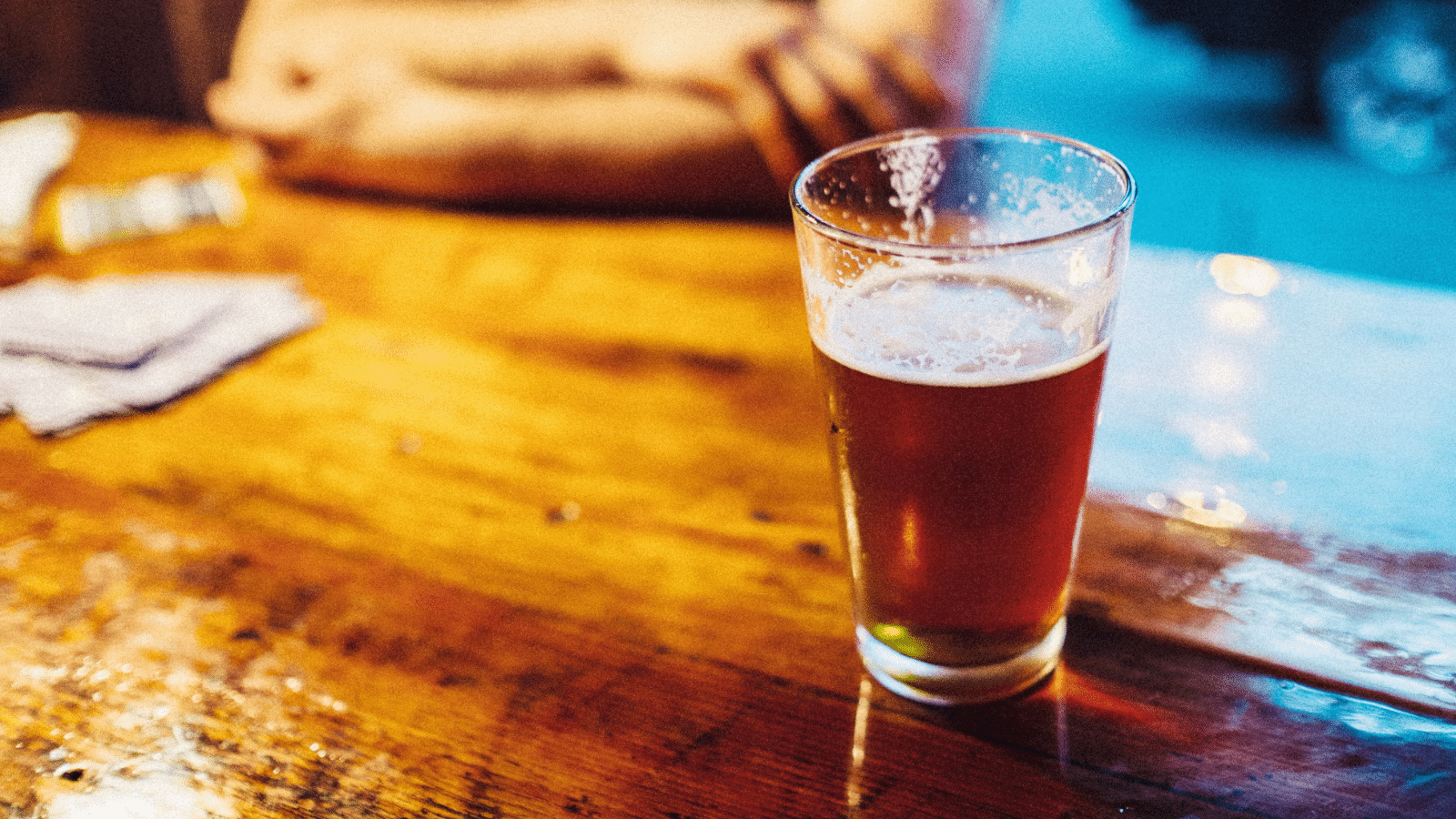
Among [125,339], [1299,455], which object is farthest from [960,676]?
[125,339]

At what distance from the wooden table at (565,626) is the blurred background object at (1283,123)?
252 cm

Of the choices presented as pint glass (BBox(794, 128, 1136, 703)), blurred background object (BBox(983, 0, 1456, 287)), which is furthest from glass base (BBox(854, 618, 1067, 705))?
blurred background object (BBox(983, 0, 1456, 287))

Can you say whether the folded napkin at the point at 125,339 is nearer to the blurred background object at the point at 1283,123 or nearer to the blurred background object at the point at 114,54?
the blurred background object at the point at 114,54

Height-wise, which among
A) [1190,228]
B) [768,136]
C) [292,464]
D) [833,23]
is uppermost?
[833,23]

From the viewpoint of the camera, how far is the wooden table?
54cm

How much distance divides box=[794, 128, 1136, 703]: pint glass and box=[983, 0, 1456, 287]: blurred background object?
2.61 meters

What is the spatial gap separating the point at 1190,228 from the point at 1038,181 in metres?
2.81

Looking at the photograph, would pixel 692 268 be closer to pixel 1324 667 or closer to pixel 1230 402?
pixel 1230 402

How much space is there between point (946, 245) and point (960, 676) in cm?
24

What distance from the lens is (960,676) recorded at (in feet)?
1.91

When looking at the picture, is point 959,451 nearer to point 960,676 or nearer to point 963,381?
point 963,381

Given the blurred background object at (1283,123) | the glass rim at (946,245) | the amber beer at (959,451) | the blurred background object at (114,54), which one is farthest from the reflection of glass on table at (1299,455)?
the blurred background object at (114,54)

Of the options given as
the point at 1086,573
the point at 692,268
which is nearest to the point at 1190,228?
the point at 692,268

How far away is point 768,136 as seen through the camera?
1419 mm
